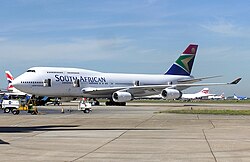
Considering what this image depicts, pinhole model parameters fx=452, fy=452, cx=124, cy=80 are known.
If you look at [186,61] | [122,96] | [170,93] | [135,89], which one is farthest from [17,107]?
[186,61]

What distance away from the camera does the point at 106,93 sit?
5331 centimetres

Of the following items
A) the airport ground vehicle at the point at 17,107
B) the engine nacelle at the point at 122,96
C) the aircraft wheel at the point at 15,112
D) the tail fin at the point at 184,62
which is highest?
the tail fin at the point at 184,62

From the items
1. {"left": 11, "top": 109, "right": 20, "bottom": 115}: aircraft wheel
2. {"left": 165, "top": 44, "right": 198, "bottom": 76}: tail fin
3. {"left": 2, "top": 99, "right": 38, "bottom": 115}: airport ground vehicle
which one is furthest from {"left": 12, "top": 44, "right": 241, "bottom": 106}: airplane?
{"left": 11, "top": 109, "right": 20, "bottom": 115}: aircraft wheel

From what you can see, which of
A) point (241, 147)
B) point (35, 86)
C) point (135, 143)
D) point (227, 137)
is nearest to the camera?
point (241, 147)

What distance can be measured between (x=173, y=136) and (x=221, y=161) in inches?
221

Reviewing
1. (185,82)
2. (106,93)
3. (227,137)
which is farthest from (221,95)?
(227,137)

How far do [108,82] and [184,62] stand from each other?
12897 mm

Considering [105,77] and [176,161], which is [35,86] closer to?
[105,77]

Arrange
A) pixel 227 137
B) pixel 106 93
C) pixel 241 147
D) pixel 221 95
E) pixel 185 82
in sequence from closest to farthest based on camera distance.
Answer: pixel 241 147, pixel 227 137, pixel 106 93, pixel 185 82, pixel 221 95

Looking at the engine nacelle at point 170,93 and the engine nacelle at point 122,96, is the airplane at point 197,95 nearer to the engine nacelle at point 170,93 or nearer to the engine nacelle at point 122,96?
the engine nacelle at point 170,93

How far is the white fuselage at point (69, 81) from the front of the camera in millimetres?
47406

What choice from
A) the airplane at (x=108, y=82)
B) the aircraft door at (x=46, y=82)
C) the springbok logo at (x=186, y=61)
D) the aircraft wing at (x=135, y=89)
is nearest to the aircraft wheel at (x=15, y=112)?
the airplane at (x=108, y=82)

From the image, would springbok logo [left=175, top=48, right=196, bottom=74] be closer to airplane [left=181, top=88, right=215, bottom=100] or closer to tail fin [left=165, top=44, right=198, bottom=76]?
tail fin [left=165, top=44, right=198, bottom=76]

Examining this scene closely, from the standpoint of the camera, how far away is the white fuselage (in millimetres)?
47406
